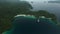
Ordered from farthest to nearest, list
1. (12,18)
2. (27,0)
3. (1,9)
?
(27,0), (1,9), (12,18)

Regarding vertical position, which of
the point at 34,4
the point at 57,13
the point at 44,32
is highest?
the point at 34,4

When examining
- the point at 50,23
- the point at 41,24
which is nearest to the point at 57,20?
the point at 50,23

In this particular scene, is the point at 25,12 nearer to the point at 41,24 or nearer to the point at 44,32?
the point at 41,24

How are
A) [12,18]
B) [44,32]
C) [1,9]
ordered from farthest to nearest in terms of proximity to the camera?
[1,9] → [12,18] → [44,32]

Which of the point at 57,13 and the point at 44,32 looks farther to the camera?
the point at 57,13

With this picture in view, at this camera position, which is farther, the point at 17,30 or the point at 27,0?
the point at 27,0

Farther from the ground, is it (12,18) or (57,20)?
(12,18)

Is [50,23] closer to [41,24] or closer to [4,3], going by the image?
[41,24]

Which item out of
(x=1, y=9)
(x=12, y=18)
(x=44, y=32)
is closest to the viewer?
(x=44, y=32)

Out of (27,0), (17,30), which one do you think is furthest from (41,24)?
(27,0)
